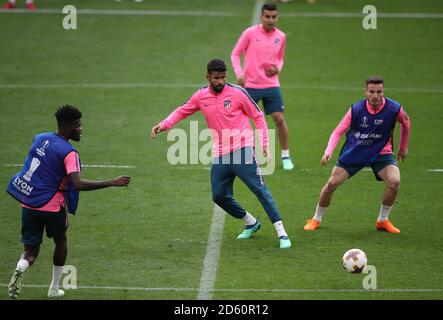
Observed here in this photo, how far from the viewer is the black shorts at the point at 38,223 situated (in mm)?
9844

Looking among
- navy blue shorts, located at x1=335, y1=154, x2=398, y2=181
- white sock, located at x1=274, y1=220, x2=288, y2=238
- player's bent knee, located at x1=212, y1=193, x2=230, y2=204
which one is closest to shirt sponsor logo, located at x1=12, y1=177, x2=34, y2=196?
player's bent knee, located at x1=212, y1=193, x2=230, y2=204

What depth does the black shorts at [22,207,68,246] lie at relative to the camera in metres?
9.84

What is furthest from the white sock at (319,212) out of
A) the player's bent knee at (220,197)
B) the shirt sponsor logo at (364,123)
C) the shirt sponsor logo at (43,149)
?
the shirt sponsor logo at (43,149)

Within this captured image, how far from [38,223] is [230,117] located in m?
2.93

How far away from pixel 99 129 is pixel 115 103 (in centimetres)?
177

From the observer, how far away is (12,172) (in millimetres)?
14930

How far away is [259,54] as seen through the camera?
50.8 ft

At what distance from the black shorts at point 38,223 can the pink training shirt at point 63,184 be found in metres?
0.05

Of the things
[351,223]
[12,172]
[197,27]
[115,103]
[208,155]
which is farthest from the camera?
[197,27]

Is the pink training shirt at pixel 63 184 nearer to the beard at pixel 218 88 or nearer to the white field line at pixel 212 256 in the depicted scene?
the white field line at pixel 212 256

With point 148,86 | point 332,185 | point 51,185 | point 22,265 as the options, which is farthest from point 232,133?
point 148,86

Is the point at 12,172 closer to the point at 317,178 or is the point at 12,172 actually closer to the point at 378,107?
the point at 317,178

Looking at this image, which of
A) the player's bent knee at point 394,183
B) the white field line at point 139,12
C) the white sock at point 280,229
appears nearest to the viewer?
the white sock at point 280,229
